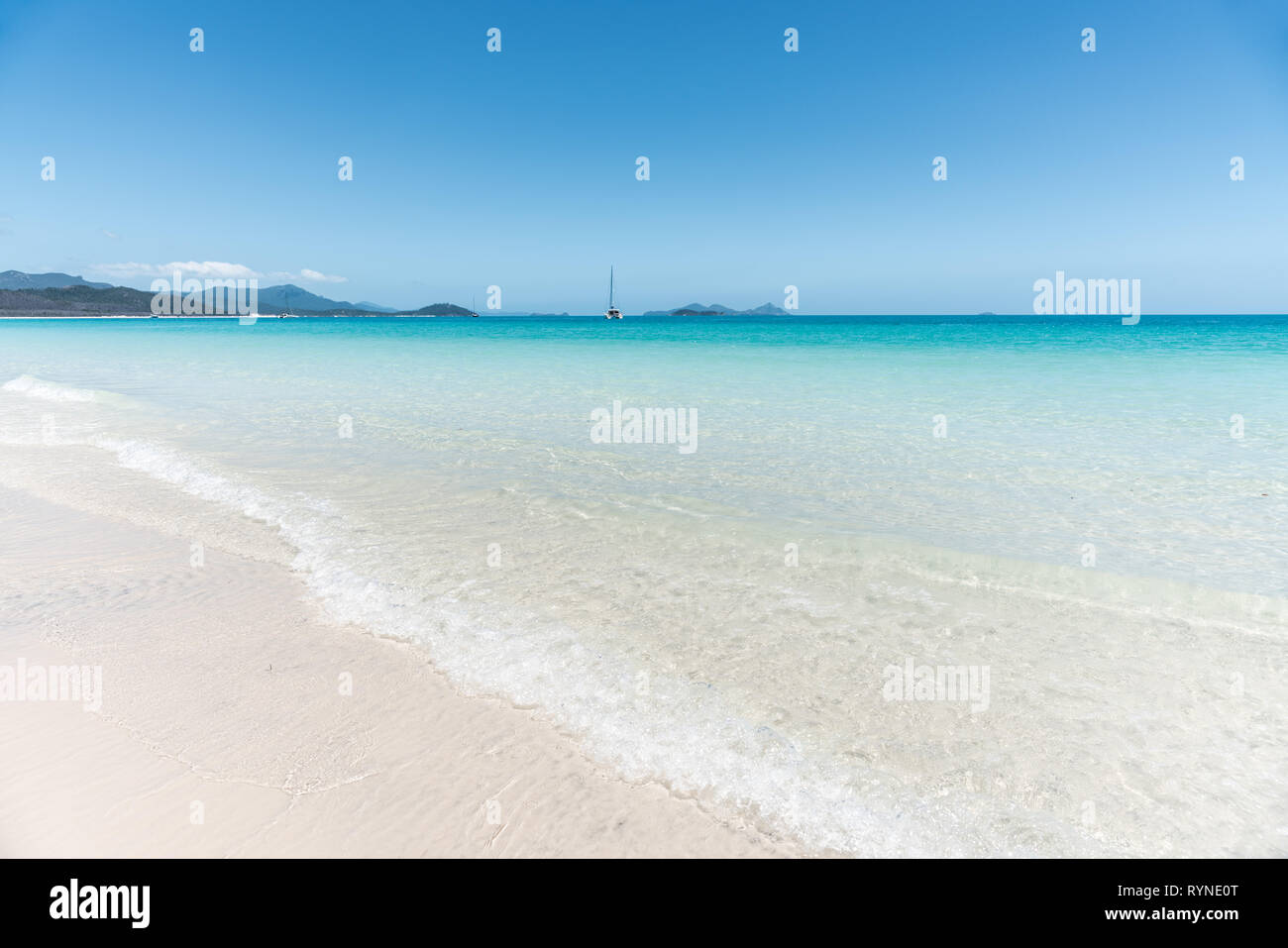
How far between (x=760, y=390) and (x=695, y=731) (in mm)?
18114

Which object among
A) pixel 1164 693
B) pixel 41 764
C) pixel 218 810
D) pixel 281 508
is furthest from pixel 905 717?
pixel 281 508

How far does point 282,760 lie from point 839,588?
4.80 meters

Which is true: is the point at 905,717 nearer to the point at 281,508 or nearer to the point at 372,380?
the point at 281,508

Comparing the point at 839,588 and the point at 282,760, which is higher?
the point at 839,588

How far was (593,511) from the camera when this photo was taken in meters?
8.27

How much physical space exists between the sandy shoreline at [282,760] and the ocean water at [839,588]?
28 cm

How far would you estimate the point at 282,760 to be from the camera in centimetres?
370

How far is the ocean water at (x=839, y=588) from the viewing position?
3.55 meters
